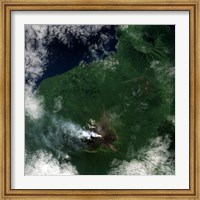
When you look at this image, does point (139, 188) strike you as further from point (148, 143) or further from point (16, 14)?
point (16, 14)

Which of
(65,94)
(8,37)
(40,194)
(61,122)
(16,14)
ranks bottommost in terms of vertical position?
(40,194)

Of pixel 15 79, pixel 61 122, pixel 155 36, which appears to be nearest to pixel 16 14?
pixel 15 79

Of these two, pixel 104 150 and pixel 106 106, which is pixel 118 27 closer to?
pixel 106 106

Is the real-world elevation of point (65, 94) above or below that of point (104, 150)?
above

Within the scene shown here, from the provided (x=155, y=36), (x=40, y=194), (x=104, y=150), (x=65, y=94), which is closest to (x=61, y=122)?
(x=65, y=94)

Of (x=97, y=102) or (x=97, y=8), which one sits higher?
(x=97, y=8)

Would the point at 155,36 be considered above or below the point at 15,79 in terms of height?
above
